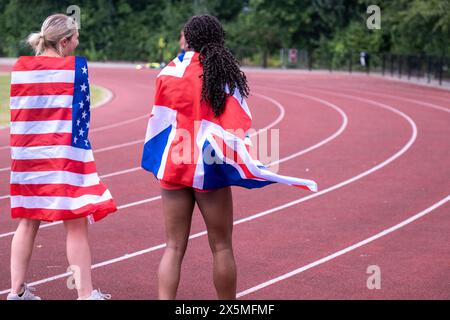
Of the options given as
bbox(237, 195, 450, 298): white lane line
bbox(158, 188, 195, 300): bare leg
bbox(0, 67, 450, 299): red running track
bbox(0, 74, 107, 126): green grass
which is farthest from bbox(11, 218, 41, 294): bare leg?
bbox(0, 74, 107, 126): green grass

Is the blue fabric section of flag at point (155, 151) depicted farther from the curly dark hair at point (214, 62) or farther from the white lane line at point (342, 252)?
the white lane line at point (342, 252)

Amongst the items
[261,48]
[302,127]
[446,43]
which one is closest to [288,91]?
[446,43]

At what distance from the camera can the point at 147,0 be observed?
54.8 m

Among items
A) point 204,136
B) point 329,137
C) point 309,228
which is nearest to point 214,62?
point 204,136

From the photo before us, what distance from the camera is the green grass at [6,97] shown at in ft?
57.2

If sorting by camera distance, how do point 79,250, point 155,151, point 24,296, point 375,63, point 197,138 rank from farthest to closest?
point 375,63, point 24,296, point 79,250, point 155,151, point 197,138

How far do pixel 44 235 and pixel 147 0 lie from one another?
48624 mm

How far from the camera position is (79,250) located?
5.20 m

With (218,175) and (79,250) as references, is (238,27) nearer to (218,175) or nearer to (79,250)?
(79,250)

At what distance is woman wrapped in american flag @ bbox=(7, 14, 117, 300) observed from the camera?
5.00m

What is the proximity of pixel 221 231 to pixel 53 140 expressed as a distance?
1.15 metres

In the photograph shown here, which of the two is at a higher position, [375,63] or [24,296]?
[24,296]

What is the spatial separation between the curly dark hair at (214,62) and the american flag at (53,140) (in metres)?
0.81

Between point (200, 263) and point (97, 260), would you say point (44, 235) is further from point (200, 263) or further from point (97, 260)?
point (200, 263)
